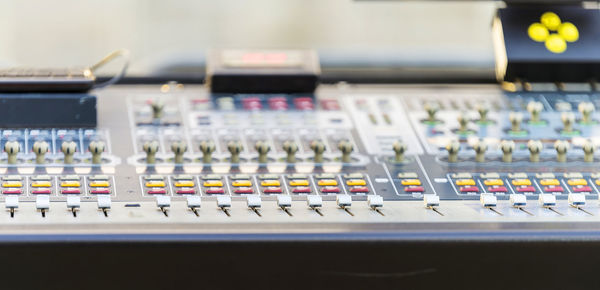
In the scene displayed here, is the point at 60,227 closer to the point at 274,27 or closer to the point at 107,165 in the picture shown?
the point at 107,165

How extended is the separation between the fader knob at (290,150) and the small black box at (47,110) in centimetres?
45

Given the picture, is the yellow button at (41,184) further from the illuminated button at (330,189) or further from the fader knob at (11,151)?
the illuminated button at (330,189)

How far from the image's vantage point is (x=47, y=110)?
2.45m

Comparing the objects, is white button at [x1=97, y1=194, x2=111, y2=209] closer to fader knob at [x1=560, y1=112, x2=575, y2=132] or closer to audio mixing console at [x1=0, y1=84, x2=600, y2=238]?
audio mixing console at [x1=0, y1=84, x2=600, y2=238]

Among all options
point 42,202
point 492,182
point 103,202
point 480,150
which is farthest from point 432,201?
point 42,202

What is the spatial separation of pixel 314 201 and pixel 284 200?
6 cm

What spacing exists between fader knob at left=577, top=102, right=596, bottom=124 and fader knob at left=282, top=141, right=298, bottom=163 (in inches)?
29.0

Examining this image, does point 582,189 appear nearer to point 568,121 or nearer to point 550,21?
point 568,121

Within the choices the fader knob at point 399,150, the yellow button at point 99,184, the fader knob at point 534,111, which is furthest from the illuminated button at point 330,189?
the fader knob at point 534,111

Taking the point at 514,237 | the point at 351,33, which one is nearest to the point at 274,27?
the point at 351,33
